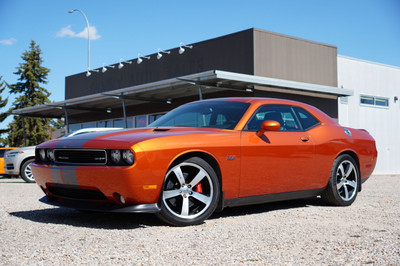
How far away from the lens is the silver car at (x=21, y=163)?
44.8ft

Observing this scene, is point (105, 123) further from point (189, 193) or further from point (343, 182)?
point (189, 193)

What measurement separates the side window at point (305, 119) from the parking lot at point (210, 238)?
3.59 ft

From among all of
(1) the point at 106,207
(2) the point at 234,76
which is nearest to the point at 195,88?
(2) the point at 234,76

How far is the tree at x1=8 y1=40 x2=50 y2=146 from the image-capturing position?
162ft

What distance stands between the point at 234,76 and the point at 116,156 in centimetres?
1109

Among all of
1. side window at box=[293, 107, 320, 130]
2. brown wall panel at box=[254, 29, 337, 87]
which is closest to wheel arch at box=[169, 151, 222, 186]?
side window at box=[293, 107, 320, 130]

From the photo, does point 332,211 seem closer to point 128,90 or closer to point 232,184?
point 232,184

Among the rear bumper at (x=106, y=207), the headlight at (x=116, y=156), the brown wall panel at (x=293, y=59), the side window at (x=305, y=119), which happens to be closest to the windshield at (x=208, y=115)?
the side window at (x=305, y=119)

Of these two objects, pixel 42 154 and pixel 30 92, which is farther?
pixel 30 92

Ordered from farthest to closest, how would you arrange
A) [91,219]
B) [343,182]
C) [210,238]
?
[343,182] → [91,219] → [210,238]

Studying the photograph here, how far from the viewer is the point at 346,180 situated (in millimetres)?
6777

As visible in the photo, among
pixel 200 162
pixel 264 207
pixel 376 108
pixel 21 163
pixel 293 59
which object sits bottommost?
pixel 264 207

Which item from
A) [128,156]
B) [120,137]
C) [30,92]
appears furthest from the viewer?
[30,92]

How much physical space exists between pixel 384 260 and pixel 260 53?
1608 cm
